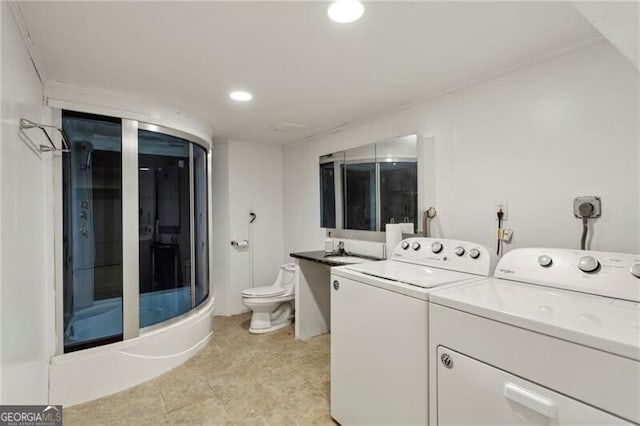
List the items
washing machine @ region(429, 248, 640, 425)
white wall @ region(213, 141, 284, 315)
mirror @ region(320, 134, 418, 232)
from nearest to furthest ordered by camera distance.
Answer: washing machine @ region(429, 248, 640, 425), mirror @ region(320, 134, 418, 232), white wall @ region(213, 141, 284, 315)

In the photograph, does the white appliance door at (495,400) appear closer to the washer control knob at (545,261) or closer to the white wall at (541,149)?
the washer control knob at (545,261)

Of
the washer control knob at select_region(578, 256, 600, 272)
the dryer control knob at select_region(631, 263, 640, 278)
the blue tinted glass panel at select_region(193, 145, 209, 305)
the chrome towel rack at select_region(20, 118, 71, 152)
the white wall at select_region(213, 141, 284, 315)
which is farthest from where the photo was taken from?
the white wall at select_region(213, 141, 284, 315)

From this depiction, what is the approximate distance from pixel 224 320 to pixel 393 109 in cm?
284

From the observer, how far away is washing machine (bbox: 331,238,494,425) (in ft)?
4.43

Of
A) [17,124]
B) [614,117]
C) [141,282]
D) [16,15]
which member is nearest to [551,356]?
[614,117]

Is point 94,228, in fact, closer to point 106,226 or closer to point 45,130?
point 106,226

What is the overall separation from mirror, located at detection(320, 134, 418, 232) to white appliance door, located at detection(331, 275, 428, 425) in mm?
972

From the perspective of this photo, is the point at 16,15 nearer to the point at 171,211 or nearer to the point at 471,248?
the point at 171,211

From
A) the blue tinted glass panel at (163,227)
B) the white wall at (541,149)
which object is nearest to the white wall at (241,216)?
the blue tinted glass panel at (163,227)

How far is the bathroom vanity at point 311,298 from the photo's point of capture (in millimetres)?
2938

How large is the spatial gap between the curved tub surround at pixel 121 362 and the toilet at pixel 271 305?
580 millimetres

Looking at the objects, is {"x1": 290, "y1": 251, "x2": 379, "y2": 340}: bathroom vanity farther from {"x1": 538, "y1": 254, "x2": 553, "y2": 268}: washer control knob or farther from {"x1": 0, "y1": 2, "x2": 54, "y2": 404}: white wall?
{"x1": 0, "y1": 2, "x2": 54, "y2": 404}: white wall

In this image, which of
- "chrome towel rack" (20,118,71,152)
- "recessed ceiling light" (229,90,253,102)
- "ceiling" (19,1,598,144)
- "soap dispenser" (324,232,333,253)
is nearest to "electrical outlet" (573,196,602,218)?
"ceiling" (19,1,598,144)

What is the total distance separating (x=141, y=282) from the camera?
7.93ft
